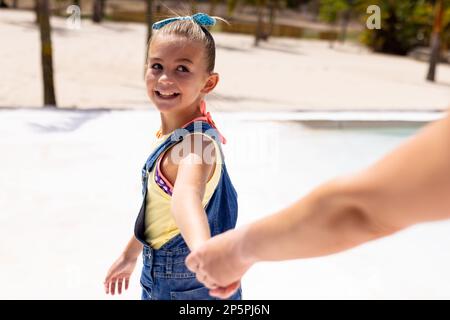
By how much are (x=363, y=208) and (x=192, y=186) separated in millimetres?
A: 686

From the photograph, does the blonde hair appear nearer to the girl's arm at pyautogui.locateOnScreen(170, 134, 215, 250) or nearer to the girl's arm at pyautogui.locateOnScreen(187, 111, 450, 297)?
the girl's arm at pyautogui.locateOnScreen(170, 134, 215, 250)

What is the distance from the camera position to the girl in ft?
4.81

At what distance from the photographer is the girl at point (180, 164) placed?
1465 millimetres

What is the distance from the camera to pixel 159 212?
172 centimetres

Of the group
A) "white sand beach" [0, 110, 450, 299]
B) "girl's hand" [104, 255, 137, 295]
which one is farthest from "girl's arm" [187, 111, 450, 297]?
"white sand beach" [0, 110, 450, 299]

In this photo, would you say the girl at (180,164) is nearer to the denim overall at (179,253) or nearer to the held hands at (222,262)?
the denim overall at (179,253)

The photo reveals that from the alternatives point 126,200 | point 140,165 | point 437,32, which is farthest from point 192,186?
point 437,32

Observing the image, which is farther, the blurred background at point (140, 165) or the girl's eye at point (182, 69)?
the blurred background at point (140, 165)

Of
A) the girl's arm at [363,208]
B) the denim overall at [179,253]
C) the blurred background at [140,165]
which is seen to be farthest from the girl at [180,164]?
the girl's arm at [363,208]

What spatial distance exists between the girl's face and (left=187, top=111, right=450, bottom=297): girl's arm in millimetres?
603

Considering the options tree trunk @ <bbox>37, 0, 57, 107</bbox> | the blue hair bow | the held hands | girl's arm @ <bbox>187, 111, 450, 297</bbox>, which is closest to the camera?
girl's arm @ <bbox>187, 111, 450, 297</bbox>

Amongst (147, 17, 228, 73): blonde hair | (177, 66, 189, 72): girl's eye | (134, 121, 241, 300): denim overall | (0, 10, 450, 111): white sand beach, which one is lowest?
(0, 10, 450, 111): white sand beach

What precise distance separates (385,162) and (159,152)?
97 centimetres

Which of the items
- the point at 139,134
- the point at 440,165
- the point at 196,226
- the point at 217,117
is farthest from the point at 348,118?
the point at 440,165
